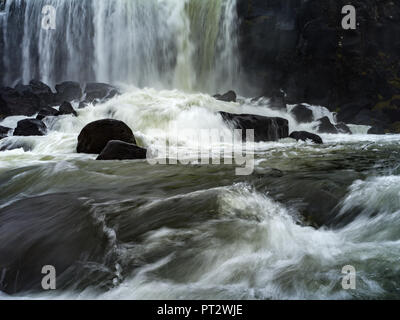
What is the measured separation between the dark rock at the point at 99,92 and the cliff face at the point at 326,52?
1026cm

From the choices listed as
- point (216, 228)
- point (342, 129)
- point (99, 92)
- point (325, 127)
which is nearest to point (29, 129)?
point (99, 92)

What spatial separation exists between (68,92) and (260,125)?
1751 cm

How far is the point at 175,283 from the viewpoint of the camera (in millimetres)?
2617

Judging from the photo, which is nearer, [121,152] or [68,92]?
[121,152]

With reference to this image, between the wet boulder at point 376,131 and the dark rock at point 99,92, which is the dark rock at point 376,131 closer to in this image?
the wet boulder at point 376,131

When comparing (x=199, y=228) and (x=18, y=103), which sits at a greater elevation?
(x=18, y=103)

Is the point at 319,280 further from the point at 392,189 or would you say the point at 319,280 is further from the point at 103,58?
the point at 103,58

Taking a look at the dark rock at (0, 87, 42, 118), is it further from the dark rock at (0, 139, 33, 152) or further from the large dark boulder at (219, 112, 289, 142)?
the large dark boulder at (219, 112, 289, 142)

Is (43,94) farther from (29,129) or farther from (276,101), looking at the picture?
(276,101)

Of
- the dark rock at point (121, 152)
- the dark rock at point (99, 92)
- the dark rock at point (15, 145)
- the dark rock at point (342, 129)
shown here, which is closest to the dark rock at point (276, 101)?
the dark rock at point (342, 129)

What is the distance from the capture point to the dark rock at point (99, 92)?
2291 cm

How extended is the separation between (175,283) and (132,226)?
1.06 metres

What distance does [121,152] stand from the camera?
7.70 m
